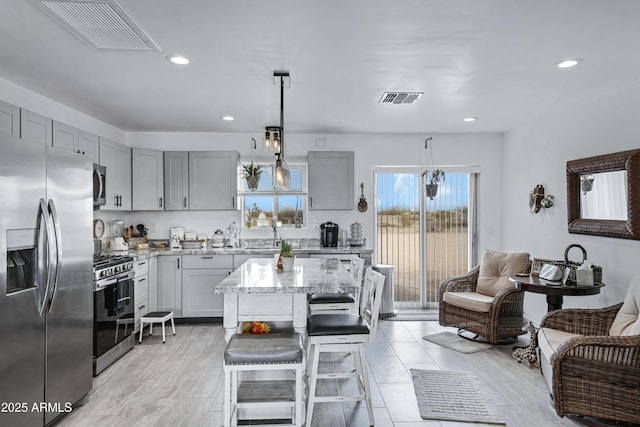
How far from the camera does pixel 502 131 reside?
571 centimetres

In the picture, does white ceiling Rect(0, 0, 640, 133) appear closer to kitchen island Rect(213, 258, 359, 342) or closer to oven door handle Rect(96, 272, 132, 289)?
kitchen island Rect(213, 258, 359, 342)

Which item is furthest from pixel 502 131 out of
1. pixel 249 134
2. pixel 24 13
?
pixel 24 13

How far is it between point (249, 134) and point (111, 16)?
342 cm

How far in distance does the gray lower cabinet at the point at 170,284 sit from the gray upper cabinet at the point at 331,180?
1.96 metres

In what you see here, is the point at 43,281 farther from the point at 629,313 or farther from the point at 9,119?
the point at 629,313

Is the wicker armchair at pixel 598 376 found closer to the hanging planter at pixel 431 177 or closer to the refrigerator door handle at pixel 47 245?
the hanging planter at pixel 431 177

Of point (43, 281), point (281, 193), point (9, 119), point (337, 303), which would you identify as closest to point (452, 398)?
point (337, 303)

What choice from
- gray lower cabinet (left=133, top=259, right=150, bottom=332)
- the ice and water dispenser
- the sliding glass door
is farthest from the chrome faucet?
the ice and water dispenser

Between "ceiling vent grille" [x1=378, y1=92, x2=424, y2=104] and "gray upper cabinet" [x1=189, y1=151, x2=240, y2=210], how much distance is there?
235cm

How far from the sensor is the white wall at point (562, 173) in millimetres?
3566

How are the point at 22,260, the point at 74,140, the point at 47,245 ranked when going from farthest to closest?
the point at 74,140 → the point at 47,245 → the point at 22,260

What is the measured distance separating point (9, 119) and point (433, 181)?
4879 mm

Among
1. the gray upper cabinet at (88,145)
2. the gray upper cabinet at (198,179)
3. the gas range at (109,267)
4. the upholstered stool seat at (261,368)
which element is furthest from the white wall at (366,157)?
the upholstered stool seat at (261,368)

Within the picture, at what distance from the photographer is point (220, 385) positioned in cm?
330
